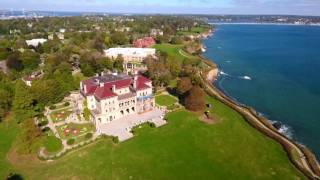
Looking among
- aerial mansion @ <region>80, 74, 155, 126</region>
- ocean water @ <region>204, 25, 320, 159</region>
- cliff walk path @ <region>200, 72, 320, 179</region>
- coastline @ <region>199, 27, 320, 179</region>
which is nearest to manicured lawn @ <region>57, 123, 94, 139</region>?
aerial mansion @ <region>80, 74, 155, 126</region>

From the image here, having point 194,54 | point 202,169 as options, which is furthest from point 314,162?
point 194,54

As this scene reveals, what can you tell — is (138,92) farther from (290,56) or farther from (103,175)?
(290,56)

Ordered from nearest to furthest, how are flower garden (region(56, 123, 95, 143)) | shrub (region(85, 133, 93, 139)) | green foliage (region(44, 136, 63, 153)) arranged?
green foliage (region(44, 136, 63, 153)) → shrub (region(85, 133, 93, 139)) → flower garden (region(56, 123, 95, 143))

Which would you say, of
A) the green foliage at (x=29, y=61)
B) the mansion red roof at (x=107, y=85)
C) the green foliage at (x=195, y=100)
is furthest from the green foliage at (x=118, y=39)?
the green foliage at (x=195, y=100)

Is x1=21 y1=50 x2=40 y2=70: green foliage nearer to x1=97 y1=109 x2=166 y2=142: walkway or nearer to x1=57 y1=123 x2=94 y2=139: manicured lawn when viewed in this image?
x1=57 y1=123 x2=94 y2=139: manicured lawn

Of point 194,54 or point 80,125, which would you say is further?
point 194,54

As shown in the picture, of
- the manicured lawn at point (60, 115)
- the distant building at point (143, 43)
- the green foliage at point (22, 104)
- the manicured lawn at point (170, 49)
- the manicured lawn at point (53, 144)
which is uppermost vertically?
the distant building at point (143, 43)

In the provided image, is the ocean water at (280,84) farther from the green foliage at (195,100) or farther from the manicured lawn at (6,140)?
the manicured lawn at (6,140)
